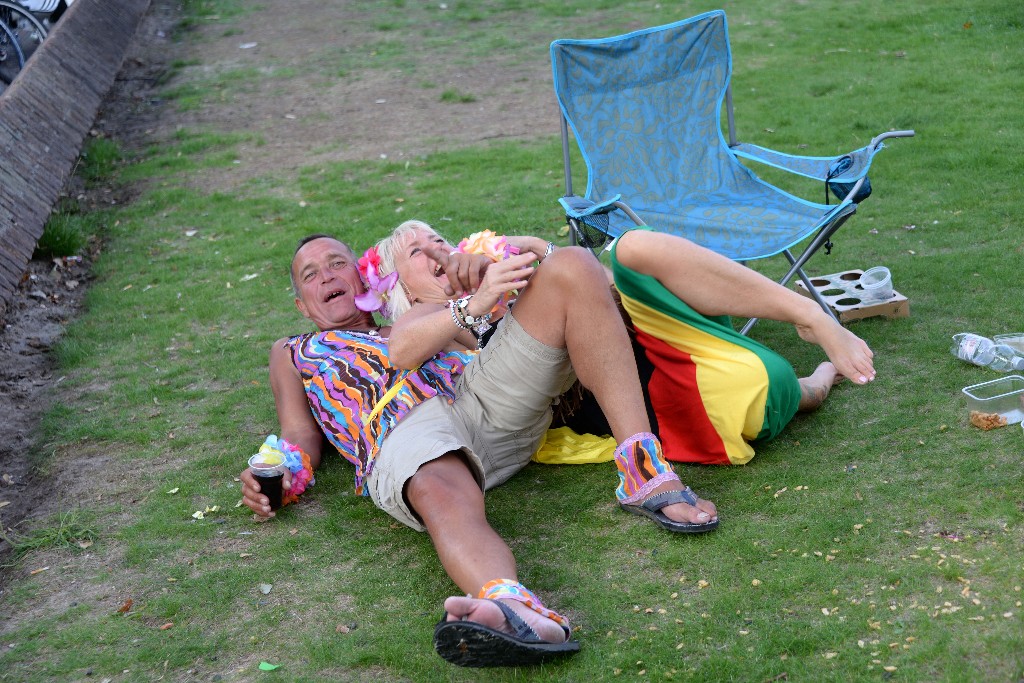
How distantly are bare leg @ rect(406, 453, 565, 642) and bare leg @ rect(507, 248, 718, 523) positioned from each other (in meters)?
0.46

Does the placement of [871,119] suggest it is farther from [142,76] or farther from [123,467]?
[142,76]

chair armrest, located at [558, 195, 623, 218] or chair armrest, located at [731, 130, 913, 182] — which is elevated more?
chair armrest, located at [558, 195, 623, 218]

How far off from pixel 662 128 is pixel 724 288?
185 cm

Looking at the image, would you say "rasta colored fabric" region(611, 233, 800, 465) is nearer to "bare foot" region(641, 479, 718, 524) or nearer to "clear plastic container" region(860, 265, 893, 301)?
"bare foot" region(641, 479, 718, 524)

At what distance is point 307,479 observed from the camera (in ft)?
11.1

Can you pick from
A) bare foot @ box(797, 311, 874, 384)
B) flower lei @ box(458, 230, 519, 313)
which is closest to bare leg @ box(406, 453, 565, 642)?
flower lei @ box(458, 230, 519, 313)

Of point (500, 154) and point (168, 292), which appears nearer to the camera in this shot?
point (168, 292)

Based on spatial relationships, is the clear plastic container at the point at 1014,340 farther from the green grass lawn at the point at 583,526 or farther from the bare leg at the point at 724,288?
the bare leg at the point at 724,288

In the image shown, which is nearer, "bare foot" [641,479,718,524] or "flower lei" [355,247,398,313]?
"bare foot" [641,479,718,524]

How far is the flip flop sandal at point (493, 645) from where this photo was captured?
2.26 meters

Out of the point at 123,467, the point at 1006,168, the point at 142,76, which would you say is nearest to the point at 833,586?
the point at 123,467

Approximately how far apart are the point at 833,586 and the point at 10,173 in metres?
5.11

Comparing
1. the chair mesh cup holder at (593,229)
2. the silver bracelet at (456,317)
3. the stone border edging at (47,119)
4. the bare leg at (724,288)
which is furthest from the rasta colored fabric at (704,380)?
the stone border edging at (47,119)

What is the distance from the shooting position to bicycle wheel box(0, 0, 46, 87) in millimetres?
8391
